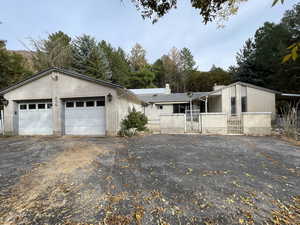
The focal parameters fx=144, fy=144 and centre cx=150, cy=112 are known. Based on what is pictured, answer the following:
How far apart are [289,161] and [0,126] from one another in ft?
51.1

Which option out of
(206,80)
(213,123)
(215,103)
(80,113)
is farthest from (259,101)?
(206,80)

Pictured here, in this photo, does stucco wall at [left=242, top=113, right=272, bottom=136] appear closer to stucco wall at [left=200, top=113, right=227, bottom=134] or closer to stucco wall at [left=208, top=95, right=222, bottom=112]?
stucco wall at [left=200, top=113, right=227, bottom=134]

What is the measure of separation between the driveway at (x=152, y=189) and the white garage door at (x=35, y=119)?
489 centimetres

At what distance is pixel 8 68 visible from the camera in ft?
52.0

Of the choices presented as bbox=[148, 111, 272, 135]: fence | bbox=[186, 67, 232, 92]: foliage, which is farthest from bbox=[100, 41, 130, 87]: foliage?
bbox=[148, 111, 272, 135]: fence

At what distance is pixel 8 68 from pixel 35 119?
11.2 meters

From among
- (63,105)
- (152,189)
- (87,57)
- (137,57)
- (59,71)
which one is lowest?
(152,189)

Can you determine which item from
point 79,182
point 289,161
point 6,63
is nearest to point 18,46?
point 6,63

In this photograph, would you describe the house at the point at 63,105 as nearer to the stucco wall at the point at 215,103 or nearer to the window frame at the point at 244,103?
the stucco wall at the point at 215,103

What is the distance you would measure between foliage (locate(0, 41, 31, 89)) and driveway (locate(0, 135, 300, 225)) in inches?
625

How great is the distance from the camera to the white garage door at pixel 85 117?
913 centimetres

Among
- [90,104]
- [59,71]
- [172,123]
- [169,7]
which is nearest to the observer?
[169,7]

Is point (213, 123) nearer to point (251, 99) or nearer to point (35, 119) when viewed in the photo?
point (251, 99)

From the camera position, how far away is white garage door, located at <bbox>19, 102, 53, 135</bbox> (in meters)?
9.64
